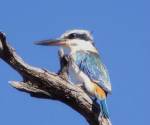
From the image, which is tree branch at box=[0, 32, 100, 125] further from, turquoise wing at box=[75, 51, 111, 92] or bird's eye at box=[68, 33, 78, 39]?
bird's eye at box=[68, 33, 78, 39]

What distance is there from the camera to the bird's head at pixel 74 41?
18.2 feet

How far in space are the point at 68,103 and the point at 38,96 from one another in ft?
0.91

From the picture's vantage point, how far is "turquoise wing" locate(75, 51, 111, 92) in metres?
5.00

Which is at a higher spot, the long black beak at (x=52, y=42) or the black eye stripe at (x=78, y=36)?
the black eye stripe at (x=78, y=36)

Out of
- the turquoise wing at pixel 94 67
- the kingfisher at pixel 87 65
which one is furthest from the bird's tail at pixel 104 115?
the turquoise wing at pixel 94 67

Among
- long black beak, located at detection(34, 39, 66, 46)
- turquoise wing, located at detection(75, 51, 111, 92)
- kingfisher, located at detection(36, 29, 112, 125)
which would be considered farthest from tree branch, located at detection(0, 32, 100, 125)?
long black beak, located at detection(34, 39, 66, 46)

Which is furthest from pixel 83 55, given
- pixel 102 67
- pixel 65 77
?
pixel 65 77

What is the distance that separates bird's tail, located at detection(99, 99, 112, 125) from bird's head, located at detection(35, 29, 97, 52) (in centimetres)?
110

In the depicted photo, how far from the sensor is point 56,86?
4207mm

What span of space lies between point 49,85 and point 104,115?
0.62 meters

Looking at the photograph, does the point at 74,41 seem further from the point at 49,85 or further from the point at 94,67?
the point at 49,85

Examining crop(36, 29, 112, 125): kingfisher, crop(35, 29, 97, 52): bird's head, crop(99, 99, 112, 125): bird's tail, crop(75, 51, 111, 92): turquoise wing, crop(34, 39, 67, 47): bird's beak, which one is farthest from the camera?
crop(35, 29, 97, 52): bird's head

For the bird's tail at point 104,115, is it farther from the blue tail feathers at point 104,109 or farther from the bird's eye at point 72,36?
the bird's eye at point 72,36

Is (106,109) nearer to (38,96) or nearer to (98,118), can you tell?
(98,118)
